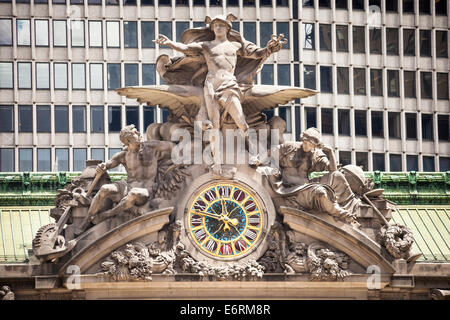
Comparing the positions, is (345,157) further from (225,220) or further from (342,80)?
(225,220)

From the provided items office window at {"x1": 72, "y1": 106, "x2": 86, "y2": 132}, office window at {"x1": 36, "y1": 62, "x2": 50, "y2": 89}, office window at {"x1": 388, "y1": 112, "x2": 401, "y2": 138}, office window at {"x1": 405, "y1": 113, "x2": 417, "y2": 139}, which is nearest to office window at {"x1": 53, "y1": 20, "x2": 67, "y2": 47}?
office window at {"x1": 36, "y1": 62, "x2": 50, "y2": 89}

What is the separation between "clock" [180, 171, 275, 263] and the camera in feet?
268

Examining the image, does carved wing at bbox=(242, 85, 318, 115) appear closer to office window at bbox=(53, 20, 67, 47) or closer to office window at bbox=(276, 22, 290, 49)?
office window at bbox=(276, 22, 290, 49)

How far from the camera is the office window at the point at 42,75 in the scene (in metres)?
132

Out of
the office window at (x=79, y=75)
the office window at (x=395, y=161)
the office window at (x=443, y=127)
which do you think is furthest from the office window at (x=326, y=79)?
the office window at (x=79, y=75)

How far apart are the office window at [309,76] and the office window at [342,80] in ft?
5.95

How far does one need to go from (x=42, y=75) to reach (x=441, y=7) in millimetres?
27848

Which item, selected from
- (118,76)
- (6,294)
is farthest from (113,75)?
(6,294)

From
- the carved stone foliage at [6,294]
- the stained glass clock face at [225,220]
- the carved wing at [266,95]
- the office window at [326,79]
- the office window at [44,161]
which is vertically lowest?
the carved stone foliage at [6,294]

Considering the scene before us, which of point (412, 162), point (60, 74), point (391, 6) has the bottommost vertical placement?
point (412, 162)

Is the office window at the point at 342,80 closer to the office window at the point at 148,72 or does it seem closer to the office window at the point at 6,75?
the office window at the point at 148,72

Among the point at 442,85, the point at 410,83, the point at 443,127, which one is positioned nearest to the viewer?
the point at 410,83

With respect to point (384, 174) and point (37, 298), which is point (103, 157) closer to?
point (384, 174)

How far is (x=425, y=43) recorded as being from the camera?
136875mm
